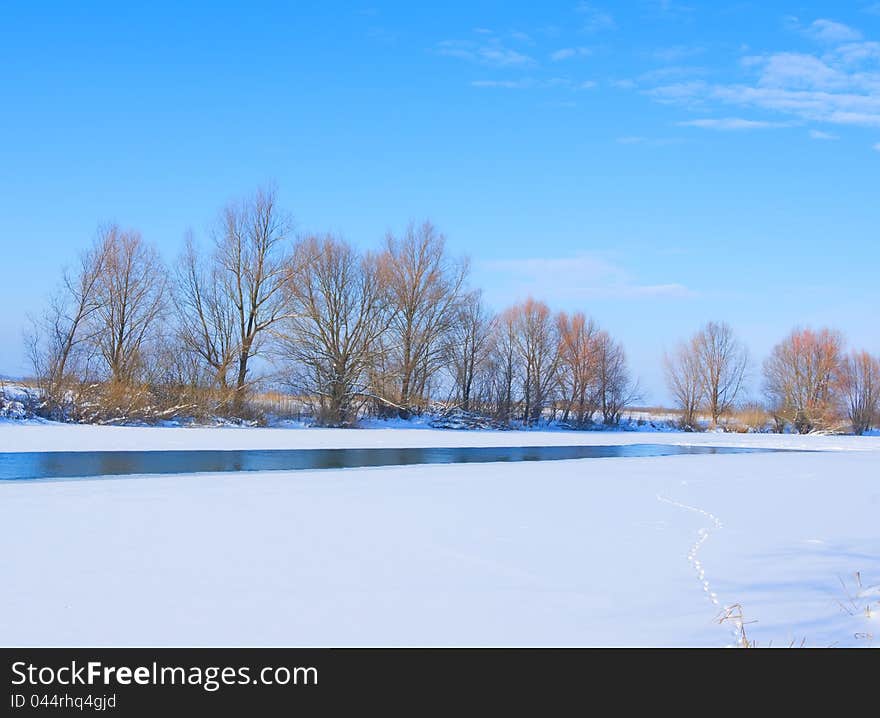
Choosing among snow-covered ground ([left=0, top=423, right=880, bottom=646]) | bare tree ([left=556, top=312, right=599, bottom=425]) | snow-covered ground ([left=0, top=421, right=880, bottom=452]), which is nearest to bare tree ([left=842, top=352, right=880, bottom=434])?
bare tree ([left=556, top=312, right=599, bottom=425])

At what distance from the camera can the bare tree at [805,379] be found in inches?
1672

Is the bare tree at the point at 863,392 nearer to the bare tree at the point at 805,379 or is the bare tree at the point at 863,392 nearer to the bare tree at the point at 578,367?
the bare tree at the point at 805,379

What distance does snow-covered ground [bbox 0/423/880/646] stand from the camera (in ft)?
12.0

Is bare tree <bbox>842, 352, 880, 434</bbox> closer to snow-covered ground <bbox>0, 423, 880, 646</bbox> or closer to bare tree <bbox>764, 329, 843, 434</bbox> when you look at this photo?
bare tree <bbox>764, 329, 843, 434</bbox>

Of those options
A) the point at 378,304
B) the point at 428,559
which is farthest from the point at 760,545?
the point at 378,304

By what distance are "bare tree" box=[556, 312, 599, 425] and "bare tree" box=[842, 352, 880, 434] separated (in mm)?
17769

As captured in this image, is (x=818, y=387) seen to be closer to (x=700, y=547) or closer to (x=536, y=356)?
(x=536, y=356)

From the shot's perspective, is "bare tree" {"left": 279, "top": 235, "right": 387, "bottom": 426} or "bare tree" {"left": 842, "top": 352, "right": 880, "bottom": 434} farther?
"bare tree" {"left": 842, "top": 352, "right": 880, "bottom": 434}

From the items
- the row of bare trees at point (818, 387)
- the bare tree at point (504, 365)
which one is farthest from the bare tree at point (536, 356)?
the row of bare trees at point (818, 387)

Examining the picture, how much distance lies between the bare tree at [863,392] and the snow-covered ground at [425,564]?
41.0 meters

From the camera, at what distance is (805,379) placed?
144ft

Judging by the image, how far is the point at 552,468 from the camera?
13523 millimetres
